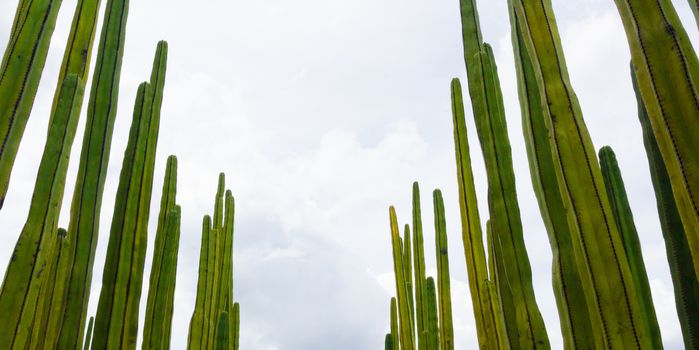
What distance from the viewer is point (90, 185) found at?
1.76 m

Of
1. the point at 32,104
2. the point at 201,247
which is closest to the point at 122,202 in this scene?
the point at 32,104

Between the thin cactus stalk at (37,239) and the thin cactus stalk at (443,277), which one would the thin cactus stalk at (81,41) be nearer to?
the thin cactus stalk at (37,239)

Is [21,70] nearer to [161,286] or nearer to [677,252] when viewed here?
[161,286]

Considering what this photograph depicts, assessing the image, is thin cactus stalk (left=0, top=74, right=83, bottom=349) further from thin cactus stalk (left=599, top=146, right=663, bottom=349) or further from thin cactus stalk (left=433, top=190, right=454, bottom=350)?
thin cactus stalk (left=433, top=190, right=454, bottom=350)

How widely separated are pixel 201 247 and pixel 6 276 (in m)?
1.49

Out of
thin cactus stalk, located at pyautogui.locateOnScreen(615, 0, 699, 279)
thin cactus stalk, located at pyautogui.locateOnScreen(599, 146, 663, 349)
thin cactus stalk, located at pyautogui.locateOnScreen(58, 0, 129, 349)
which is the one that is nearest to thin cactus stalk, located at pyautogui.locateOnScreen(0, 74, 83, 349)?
thin cactus stalk, located at pyautogui.locateOnScreen(58, 0, 129, 349)

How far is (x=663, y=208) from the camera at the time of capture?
143cm

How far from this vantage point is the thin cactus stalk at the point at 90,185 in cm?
169

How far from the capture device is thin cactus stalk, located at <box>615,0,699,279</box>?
91 centimetres

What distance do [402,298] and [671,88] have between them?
7.29 ft

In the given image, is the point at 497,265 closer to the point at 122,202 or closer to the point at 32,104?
the point at 122,202

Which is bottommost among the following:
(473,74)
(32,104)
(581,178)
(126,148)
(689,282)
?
(689,282)

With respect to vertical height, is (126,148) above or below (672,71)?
above

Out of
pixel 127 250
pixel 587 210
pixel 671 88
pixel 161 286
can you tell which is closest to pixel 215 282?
pixel 161 286
